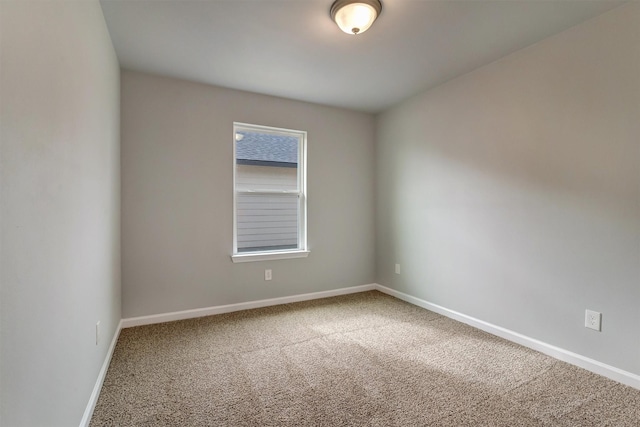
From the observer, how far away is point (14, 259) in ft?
2.88

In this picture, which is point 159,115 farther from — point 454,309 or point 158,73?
point 454,309

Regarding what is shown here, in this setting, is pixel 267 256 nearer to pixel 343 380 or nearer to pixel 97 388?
pixel 343 380

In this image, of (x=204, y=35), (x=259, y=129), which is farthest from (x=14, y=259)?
(x=259, y=129)

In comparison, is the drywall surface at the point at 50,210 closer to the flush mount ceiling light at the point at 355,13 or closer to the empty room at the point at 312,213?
the empty room at the point at 312,213

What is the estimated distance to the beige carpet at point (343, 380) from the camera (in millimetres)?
1628

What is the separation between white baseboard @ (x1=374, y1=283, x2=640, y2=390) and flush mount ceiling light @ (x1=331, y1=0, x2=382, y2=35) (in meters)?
2.68

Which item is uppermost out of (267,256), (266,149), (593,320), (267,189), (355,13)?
(355,13)

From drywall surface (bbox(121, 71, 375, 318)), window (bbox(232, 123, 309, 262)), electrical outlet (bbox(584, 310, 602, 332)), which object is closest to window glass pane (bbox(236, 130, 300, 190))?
window (bbox(232, 123, 309, 262))

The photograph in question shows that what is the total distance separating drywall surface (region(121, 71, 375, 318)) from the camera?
2.85 meters

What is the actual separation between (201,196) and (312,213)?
130 cm

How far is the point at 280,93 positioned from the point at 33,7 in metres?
2.52

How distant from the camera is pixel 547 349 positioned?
2.32 meters

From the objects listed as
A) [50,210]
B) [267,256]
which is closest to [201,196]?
[267,256]

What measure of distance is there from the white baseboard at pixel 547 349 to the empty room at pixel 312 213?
0.02 metres
